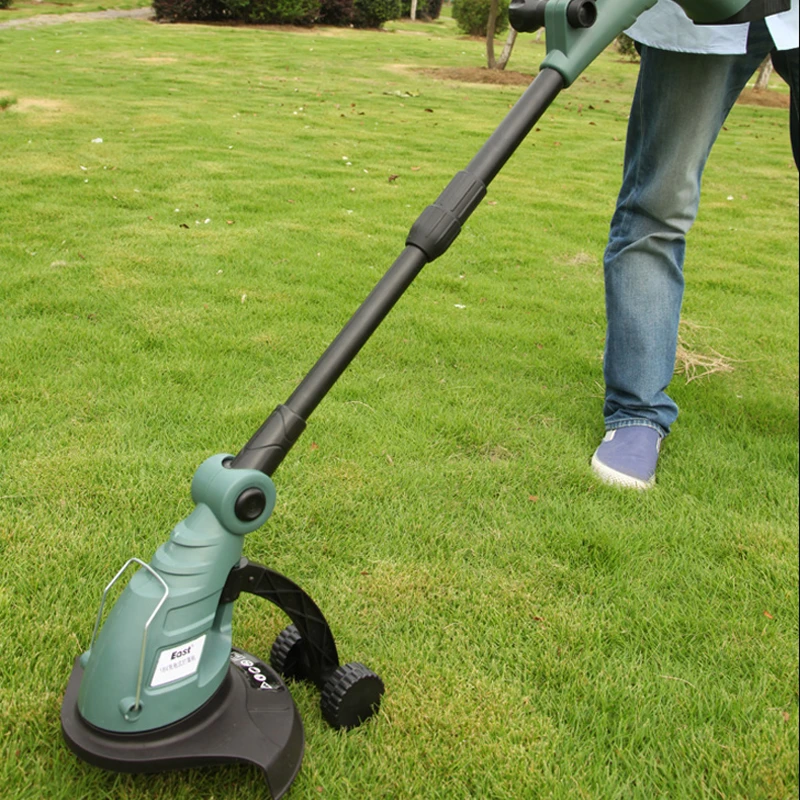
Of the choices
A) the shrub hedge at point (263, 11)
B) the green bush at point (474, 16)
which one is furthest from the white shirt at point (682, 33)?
the green bush at point (474, 16)

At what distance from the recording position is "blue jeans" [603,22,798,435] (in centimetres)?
243

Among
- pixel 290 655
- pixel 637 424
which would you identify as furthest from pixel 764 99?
Result: pixel 290 655

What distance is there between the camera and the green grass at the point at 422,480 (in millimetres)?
1587

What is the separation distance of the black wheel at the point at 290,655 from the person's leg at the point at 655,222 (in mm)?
1285

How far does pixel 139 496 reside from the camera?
227 centimetres

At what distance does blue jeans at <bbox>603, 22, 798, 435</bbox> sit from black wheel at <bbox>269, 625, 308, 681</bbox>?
4.90 ft

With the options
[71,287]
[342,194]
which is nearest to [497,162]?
[71,287]

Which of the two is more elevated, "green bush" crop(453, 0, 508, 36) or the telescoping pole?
the telescoping pole

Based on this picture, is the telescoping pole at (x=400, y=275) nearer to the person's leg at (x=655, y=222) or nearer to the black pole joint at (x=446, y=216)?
the black pole joint at (x=446, y=216)

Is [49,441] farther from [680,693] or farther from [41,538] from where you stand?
[680,693]

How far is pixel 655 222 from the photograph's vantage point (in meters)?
2.66

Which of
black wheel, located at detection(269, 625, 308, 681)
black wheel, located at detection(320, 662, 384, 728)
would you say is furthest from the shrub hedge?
black wheel, located at detection(320, 662, 384, 728)

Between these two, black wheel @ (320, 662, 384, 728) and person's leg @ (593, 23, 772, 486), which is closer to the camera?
black wheel @ (320, 662, 384, 728)

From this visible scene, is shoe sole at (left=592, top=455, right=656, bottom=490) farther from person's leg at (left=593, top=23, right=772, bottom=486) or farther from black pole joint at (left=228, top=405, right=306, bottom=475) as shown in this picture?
black pole joint at (left=228, top=405, right=306, bottom=475)
